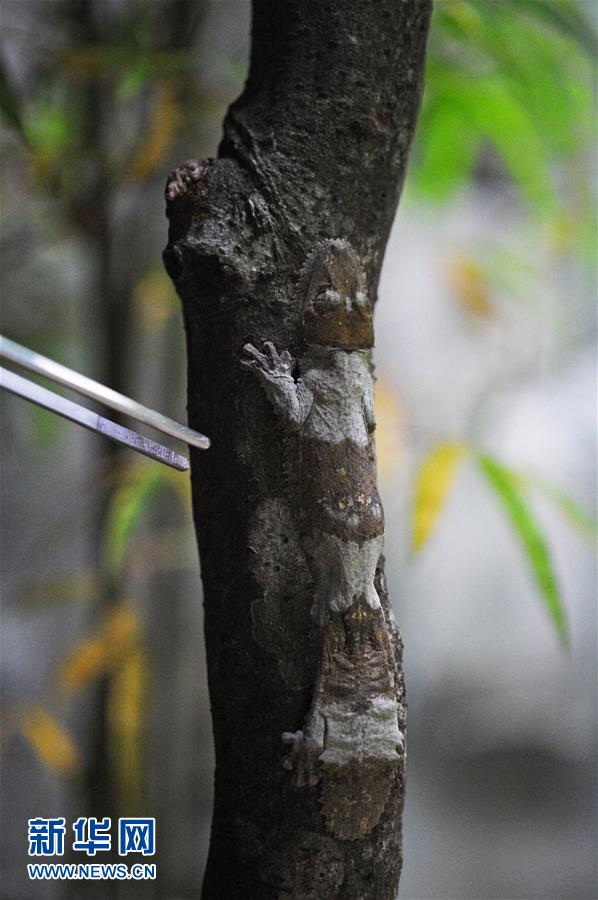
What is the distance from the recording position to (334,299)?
0.62m

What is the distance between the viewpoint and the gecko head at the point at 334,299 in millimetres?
616

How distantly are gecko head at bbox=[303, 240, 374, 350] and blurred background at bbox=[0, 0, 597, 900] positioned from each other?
0.35 m

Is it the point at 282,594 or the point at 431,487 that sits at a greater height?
the point at 431,487

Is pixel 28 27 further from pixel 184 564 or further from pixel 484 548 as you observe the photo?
pixel 484 548

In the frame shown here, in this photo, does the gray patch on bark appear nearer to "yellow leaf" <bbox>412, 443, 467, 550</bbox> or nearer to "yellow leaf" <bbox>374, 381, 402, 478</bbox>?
"yellow leaf" <bbox>412, 443, 467, 550</bbox>

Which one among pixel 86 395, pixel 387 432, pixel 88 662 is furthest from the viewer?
pixel 387 432

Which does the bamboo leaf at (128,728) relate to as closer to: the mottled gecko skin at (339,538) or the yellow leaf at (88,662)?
the yellow leaf at (88,662)

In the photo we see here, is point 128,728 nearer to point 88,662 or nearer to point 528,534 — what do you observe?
point 88,662

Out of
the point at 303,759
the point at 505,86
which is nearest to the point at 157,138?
the point at 505,86

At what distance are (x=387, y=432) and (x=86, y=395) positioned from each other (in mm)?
1289

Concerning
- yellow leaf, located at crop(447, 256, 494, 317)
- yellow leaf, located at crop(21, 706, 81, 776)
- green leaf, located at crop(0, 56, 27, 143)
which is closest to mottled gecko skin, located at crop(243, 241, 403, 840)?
green leaf, located at crop(0, 56, 27, 143)

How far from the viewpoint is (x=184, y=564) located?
5.57 feet

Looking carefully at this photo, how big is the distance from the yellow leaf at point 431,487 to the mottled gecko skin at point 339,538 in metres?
0.41

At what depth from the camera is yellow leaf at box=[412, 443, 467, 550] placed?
105 centimetres
